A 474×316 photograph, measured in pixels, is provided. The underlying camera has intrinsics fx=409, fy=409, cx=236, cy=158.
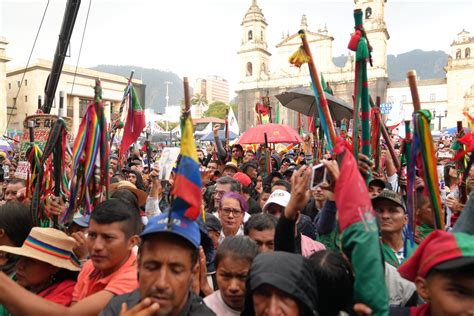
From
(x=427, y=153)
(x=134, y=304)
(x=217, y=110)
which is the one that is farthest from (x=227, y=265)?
(x=217, y=110)

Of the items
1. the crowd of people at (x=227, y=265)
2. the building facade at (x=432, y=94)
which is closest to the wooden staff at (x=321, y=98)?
the crowd of people at (x=227, y=265)

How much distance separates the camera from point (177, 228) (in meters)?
1.74

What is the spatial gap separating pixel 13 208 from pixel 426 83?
2640 inches

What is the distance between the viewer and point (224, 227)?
3.81m

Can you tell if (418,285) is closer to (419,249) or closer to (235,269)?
(419,249)

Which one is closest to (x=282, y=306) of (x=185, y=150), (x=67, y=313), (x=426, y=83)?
(x=185, y=150)

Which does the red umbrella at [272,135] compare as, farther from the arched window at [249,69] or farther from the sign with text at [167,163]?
the arched window at [249,69]

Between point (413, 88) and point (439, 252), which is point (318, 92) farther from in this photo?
point (439, 252)

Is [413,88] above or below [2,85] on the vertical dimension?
below

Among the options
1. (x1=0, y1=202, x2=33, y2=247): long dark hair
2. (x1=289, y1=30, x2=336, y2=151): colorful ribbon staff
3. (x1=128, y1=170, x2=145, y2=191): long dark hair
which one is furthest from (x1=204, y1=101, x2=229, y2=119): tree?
(x1=289, y1=30, x2=336, y2=151): colorful ribbon staff

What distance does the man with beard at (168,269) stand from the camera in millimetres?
1667

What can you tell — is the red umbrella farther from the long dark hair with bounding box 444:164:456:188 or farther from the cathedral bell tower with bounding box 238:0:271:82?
the cathedral bell tower with bounding box 238:0:271:82

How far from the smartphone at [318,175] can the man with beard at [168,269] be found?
688 mm

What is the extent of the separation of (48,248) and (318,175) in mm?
1550
